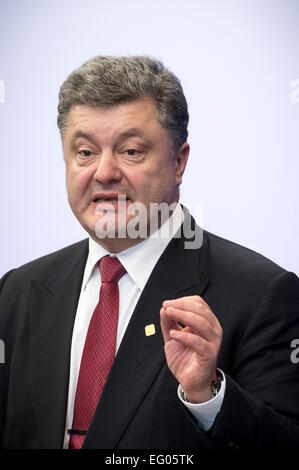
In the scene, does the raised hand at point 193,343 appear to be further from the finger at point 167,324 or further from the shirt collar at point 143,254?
the shirt collar at point 143,254

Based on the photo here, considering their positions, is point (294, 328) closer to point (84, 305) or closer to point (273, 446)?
point (273, 446)

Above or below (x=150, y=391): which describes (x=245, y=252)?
above

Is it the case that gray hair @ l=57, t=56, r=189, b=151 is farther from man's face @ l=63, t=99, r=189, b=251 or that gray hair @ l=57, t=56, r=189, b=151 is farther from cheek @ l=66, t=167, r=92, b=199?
cheek @ l=66, t=167, r=92, b=199

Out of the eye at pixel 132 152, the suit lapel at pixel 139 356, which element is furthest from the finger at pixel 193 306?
Result: the eye at pixel 132 152

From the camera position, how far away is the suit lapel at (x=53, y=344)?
185 cm

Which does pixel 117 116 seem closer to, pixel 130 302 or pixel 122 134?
pixel 122 134

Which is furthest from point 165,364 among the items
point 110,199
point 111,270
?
point 110,199

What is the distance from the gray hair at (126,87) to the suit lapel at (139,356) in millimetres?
406

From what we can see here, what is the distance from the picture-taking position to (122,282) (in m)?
1.96

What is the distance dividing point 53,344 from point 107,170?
0.56 metres
